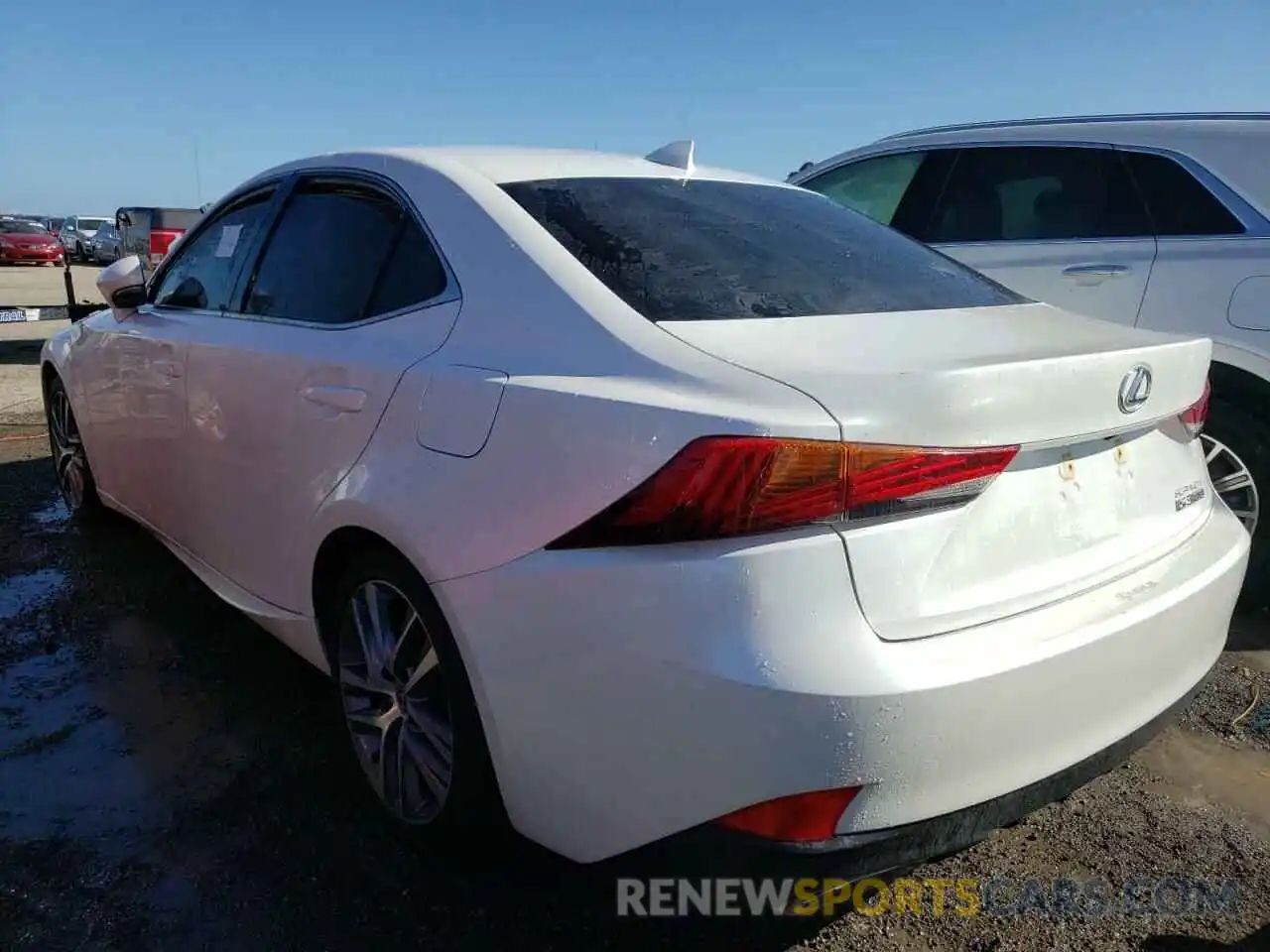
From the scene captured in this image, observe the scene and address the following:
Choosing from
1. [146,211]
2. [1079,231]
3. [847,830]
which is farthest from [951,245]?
[146,211]

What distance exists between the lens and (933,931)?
216 cm

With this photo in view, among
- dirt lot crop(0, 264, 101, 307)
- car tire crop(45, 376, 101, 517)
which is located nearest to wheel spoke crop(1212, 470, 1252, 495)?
car tire crop(45, 376, 101, 517)

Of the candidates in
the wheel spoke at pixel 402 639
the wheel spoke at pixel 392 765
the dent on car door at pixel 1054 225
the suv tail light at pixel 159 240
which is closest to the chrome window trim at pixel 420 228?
the wheel spoke at pixel 402 639

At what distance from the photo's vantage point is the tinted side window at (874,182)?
484cm

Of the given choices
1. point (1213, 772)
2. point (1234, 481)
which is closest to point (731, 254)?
point (1213, 772)

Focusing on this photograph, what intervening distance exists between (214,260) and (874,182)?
3.12 meters

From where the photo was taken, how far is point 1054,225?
14.1 feet

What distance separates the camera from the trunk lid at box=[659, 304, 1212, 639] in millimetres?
1628

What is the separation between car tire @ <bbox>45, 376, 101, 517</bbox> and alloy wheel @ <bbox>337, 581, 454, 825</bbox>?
2680 millimetres

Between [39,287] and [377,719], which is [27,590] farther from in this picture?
[39,287]

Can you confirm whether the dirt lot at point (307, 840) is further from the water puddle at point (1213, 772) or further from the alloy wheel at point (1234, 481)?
the alloy wheel at point (1234, 481)

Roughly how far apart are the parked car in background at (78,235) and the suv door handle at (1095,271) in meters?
32.4

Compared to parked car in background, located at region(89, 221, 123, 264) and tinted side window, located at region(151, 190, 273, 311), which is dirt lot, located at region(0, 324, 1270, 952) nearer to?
tinted side window, located at region(151, 190, 273, 311)

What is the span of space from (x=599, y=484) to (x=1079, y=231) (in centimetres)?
333
